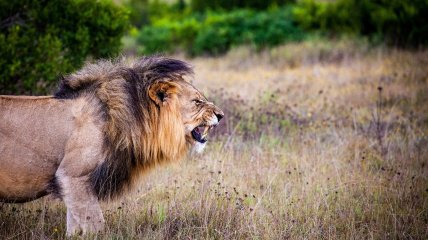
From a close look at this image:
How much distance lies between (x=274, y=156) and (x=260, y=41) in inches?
398

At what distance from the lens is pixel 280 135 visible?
26.2ft

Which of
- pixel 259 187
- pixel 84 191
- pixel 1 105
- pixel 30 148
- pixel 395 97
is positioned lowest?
pixel 395 97

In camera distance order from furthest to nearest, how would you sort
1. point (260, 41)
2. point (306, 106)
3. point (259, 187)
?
point (260, 41) → point (306, 106) → point (259, 187)

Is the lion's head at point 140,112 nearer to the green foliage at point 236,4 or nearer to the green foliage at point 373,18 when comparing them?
the green foliage at point 373,18

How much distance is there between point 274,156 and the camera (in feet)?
23.0

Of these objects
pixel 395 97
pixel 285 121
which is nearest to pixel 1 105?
pixel 285 121

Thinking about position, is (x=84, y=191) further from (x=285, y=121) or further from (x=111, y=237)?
(x=285, y=121)

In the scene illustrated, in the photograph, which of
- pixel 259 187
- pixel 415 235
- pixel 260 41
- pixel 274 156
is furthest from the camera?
pixel 260 41

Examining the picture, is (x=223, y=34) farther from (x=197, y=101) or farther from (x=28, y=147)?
(x=28, y=147)

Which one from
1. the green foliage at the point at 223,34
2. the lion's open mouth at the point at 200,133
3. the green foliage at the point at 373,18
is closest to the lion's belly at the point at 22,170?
the lion's open mouth at the point at 200,133

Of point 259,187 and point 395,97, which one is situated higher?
point 259,187

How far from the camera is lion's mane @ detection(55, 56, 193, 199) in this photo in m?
4.43

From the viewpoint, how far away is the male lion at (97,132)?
423cm

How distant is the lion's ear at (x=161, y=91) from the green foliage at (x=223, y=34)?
38.5 feet
